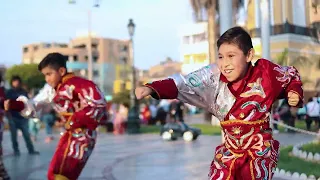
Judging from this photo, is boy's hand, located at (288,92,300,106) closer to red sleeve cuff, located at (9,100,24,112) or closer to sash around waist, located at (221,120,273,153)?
sash around waist, located at (221,120,273,153)

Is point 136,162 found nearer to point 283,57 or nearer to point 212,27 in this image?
point 212,27

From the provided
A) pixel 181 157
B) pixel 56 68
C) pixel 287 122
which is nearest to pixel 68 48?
pixel 287 122

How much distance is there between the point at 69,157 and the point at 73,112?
0.49 meters

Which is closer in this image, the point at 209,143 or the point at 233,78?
the point at 233,78

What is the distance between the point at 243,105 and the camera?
4.15 meters

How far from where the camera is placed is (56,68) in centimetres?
597

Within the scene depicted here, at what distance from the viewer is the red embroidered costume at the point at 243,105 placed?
161 inches

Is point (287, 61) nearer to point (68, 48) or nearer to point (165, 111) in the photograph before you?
point (165, 111)

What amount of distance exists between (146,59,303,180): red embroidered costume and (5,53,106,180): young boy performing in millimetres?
1865

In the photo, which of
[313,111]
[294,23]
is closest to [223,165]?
[294,23]

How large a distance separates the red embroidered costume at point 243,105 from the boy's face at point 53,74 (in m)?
2.09

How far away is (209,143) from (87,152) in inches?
415

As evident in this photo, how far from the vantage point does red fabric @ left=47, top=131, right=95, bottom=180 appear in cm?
570

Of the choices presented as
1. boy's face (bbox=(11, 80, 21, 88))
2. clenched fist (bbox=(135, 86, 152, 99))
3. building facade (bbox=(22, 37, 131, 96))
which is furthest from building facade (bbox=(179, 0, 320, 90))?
building facade (bbox=(22, 37, 131, 96))
